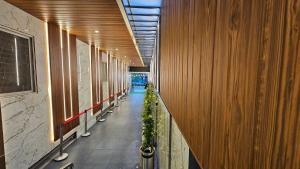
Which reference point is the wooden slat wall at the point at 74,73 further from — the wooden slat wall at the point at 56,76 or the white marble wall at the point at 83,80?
the wooden slat wall at the point at 56,76

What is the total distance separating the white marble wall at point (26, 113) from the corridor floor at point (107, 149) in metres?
0.75

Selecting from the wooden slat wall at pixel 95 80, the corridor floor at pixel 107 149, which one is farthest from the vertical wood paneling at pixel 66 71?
the wooden slat wall at pixel 95 80

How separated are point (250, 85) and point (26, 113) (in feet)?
14.9

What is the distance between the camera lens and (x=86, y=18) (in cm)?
422

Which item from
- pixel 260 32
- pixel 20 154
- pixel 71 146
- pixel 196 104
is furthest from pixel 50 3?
pixel 71 146

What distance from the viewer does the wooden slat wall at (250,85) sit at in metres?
0.44

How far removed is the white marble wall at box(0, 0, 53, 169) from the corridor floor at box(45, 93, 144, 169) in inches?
29.4

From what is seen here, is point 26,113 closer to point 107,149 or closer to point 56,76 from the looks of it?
point 56,76

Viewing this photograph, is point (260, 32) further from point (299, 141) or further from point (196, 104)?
point (196, 104)

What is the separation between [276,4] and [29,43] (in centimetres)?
475

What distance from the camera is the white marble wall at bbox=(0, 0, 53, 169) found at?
334cm

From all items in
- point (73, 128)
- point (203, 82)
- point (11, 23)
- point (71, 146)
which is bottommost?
point (71, 146)

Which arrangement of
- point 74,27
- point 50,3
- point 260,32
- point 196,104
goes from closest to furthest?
point 260,32 → point 196,104 → point 50,3 → point 74,27

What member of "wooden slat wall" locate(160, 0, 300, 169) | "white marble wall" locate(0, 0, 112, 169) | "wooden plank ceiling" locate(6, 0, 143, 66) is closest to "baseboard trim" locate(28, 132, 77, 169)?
"white marble wall" locate(0, 0, 112, 169)
